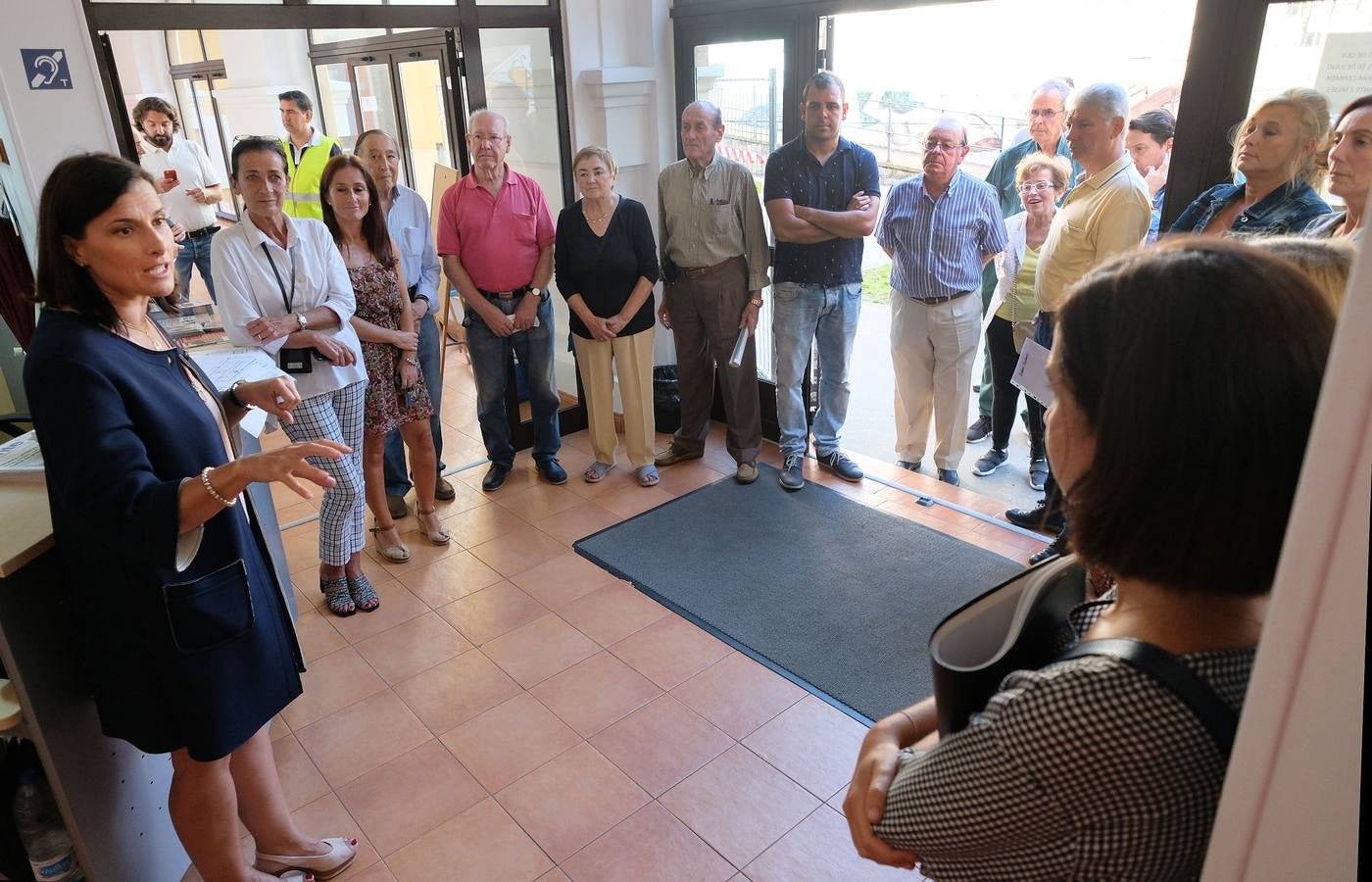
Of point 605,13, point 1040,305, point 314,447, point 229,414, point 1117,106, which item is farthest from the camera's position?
point 605,13

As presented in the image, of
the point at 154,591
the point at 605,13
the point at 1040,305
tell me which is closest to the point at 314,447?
the point at 154,591

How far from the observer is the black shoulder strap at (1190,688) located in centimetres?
64

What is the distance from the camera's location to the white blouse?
264 centimetres

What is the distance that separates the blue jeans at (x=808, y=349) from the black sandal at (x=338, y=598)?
6.62 feet

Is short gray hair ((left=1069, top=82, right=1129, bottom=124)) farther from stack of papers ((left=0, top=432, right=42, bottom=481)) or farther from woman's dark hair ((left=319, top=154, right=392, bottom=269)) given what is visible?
stack of papers ((left=0, top=432, right=42, bottom=481))

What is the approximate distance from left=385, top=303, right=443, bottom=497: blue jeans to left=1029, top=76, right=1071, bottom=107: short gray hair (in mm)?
2937

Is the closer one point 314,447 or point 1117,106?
point 314,447

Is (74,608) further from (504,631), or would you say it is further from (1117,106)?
(1117,106)

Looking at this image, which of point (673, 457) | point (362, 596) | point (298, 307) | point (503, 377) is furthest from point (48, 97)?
point (673, 457)

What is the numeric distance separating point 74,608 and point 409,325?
1.91 metres

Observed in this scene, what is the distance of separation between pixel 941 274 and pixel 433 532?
7.92 feet

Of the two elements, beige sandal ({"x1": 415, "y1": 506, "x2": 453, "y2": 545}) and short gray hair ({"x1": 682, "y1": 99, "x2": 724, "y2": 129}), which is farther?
short gray hair ({"x1": 682, "y1": 99, "x2": 724, "y2": 129})

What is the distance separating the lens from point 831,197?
371 cm

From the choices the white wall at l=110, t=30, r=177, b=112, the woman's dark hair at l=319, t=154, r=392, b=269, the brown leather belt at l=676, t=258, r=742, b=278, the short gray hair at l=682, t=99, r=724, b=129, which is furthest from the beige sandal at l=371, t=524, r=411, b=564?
the white wall at l=110, t=30, r=177, b=112
